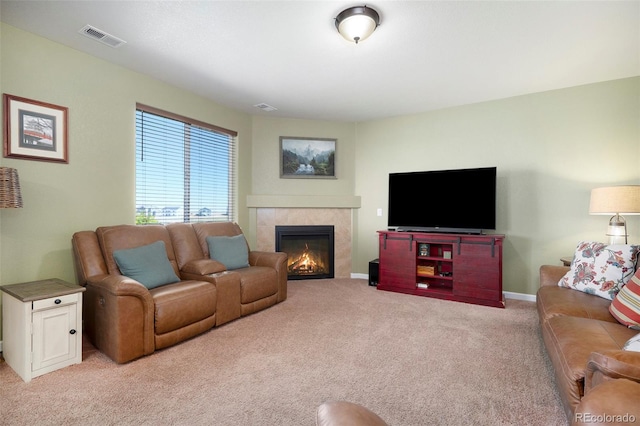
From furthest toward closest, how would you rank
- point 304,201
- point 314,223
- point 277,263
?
point 314,223 → point 304,201 → point 277,263

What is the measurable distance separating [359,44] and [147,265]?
9.25 ft

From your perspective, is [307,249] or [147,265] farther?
[307,249]

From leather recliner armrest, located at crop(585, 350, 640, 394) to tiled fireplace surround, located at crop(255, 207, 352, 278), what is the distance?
163 inches

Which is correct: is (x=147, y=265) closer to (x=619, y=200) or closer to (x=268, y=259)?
(x=268, y=259)

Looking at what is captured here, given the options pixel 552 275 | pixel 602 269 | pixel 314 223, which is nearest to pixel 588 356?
pixel 602 269

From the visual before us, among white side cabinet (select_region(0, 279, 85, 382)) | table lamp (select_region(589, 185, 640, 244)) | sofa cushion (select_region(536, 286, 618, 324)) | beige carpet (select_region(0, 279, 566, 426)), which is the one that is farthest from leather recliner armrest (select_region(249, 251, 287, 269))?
table lamp (select_region(589, 185, 640, 244))

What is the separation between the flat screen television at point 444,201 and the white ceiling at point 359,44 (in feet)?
3.59

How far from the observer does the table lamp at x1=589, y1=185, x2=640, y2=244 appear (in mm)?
3010

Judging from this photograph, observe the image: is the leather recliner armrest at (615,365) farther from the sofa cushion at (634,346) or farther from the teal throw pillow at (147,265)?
the teal throw pillow at (147,265)

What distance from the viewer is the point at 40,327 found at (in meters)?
2.16

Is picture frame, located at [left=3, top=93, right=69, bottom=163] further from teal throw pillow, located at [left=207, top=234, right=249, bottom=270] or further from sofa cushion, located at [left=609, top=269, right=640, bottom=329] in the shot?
sofa cushion, located at [left=609, top=269, right=640, bottom=329]

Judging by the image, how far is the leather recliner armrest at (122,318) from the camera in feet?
7.59

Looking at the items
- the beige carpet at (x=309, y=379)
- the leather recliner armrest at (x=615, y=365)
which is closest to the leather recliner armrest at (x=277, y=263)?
the beige carpet at (x=309, y=379)

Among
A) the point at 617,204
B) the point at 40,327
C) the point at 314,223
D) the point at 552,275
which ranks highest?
the point at 617,204
